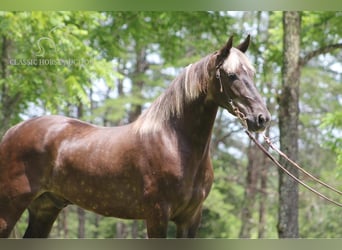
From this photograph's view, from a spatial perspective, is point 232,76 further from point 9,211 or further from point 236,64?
point 9,211

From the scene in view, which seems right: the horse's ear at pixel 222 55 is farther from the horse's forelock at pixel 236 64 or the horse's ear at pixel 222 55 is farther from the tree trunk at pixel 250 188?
the tree trunk at pixel 250 188

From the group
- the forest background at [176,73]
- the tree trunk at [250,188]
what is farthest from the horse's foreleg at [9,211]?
the tree trunk at [250,188]

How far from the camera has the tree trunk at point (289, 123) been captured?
6.53m

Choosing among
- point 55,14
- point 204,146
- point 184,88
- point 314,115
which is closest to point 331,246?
point 204,146

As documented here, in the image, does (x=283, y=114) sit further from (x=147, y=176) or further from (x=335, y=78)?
(x=335, y=78)

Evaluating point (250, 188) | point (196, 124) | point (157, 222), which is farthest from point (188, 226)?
point (250, 188)

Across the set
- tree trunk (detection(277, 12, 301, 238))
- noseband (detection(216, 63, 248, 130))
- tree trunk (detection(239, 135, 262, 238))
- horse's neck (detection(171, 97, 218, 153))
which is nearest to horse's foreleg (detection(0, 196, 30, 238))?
horse's neck (detection(171, 97, 218, 153))

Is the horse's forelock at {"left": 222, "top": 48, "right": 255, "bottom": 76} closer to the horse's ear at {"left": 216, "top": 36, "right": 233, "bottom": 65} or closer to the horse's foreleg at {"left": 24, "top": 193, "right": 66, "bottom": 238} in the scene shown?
the horse's ear at {"left": 216, "top": 36, "right": 233, "bottom": 65}

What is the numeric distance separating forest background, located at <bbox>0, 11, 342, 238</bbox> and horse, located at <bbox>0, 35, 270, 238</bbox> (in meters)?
2.58

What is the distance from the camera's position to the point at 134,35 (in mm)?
8266

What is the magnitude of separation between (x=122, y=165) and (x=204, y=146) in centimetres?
56

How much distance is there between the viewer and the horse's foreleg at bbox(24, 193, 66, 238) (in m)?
4.23

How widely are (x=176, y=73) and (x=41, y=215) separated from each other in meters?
6.56
